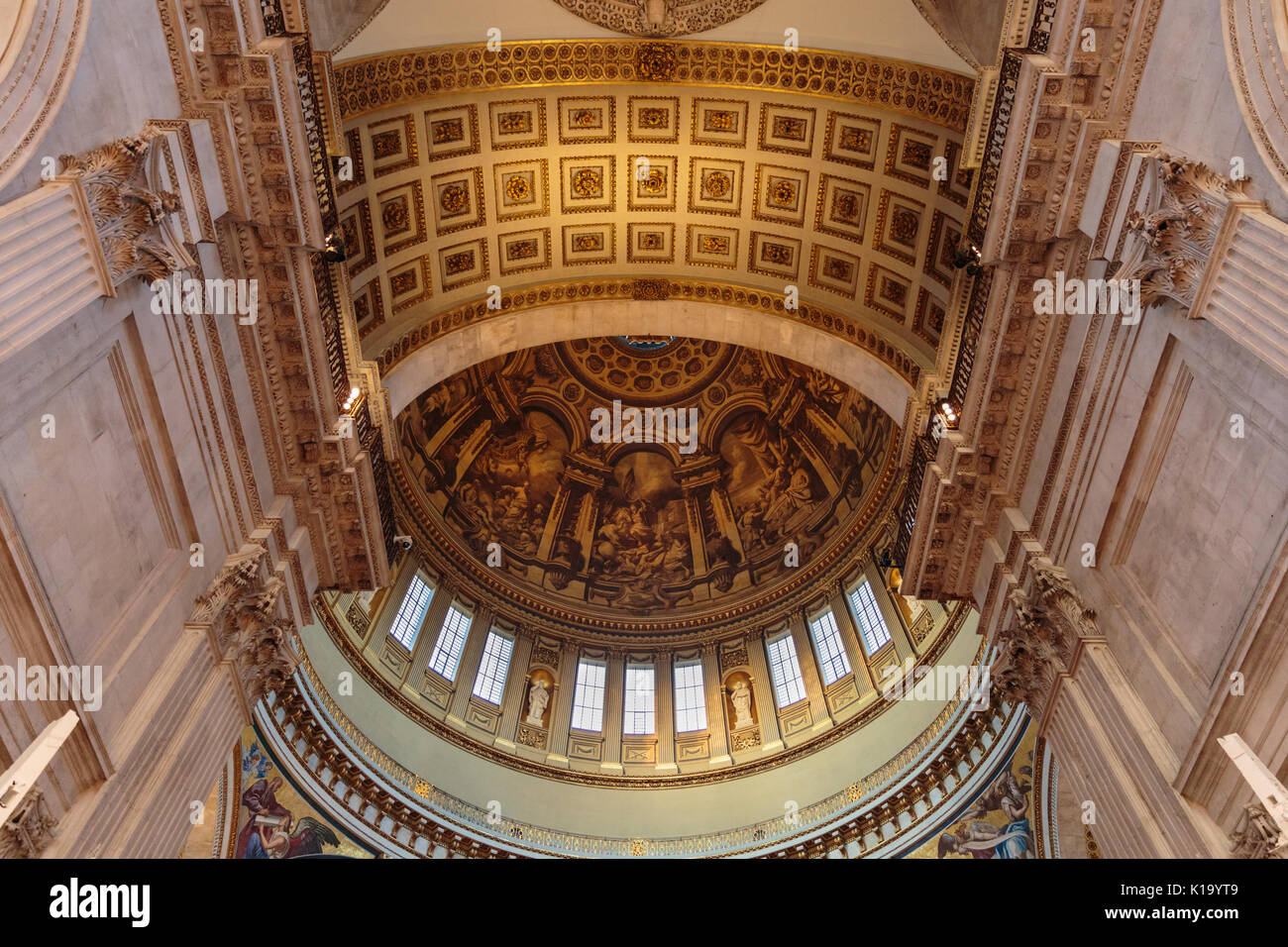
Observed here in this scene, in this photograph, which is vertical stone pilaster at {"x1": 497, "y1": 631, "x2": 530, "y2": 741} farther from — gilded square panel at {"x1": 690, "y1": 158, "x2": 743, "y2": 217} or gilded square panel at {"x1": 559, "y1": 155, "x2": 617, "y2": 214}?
gilded square panel at {"x1": 690, "y1": 158, "x2": 743, "y2": 217}

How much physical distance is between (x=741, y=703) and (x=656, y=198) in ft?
44.1

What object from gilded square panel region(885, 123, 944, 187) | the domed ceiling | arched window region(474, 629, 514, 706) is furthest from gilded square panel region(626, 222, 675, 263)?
arched window region(474, 629, 514, 706)

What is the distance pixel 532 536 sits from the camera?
27.9 m

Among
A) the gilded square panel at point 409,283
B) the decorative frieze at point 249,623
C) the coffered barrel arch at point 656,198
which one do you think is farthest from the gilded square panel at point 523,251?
the decorative frieze at point 249,623

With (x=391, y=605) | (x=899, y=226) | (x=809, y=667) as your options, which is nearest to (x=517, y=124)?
(x=899, y=226)

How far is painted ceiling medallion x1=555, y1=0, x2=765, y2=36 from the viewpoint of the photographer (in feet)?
48.4

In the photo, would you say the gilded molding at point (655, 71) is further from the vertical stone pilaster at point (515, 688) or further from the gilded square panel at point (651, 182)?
the vertical stone pilaster at point (515, 688)

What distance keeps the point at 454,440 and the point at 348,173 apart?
14407 millimetres

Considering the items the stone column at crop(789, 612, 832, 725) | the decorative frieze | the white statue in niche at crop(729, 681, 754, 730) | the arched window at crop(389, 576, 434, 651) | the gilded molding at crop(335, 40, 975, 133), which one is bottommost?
the white statue in niche at crop(729, 681, 754, 730)

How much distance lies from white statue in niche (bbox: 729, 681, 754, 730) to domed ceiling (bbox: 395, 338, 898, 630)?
98.8 inches

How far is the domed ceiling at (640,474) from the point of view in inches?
1024

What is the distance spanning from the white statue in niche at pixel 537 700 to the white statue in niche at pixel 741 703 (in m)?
4.94

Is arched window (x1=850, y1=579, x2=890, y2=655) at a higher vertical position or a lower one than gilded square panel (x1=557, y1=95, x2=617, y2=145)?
lower
